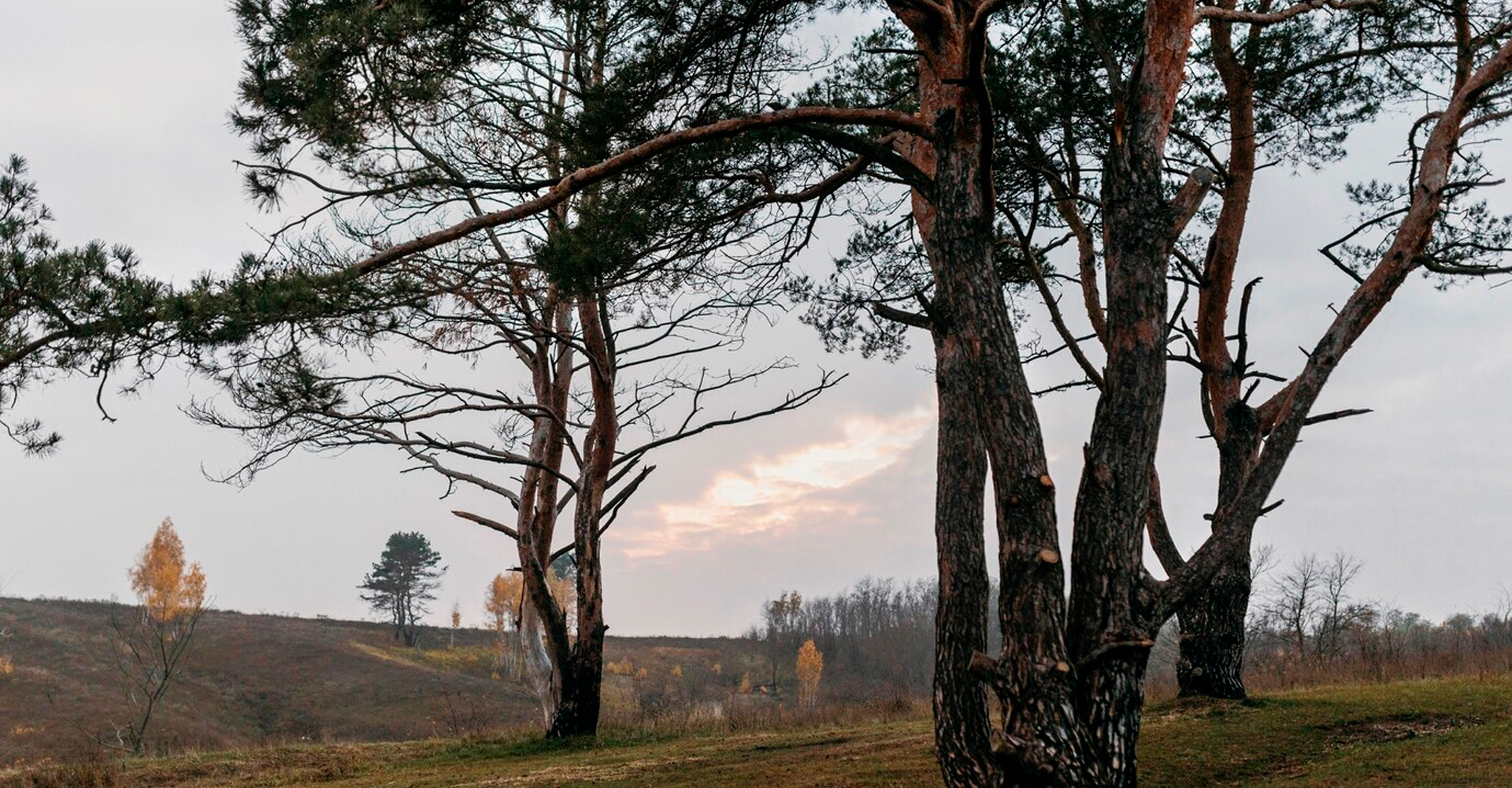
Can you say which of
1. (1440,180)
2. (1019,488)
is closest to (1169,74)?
(1019,488)

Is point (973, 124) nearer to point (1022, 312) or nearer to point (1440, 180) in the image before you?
point (1440, 180)

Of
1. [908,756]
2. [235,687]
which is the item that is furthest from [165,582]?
[908,756]

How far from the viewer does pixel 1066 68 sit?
31.6 feet

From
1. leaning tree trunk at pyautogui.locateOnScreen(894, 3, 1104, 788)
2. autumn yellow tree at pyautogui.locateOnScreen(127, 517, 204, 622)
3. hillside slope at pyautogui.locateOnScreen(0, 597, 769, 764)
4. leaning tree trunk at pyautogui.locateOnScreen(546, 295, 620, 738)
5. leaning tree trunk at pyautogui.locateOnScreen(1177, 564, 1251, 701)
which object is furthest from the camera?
hillside slope at pyautogui.locateOnScreen(0, 597, 769, 764)

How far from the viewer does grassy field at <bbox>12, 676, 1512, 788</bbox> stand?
6.96 meters

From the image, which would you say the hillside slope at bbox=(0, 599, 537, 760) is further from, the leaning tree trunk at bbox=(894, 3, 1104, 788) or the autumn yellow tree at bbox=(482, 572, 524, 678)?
the leaning tree trunk at bbox=(894, 3, 1104, 788)

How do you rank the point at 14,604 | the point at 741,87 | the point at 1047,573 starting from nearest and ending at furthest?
the point at 1047,573 < the point at 741,87 < the point at 14,604

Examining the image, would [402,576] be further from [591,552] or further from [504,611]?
[591,552]

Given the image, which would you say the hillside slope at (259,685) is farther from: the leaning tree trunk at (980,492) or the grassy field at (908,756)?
the leaning tree trunk at (980,492)

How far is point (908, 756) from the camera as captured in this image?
8117mm

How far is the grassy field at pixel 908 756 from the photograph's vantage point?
6.96 m

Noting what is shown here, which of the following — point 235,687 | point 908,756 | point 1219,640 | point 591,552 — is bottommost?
point 235,687

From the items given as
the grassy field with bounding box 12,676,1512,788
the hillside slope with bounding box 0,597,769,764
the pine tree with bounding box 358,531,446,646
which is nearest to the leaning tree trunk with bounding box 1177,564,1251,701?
the grassy field with bounding box 12,676,1512,788

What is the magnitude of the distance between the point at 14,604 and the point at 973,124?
187ft
